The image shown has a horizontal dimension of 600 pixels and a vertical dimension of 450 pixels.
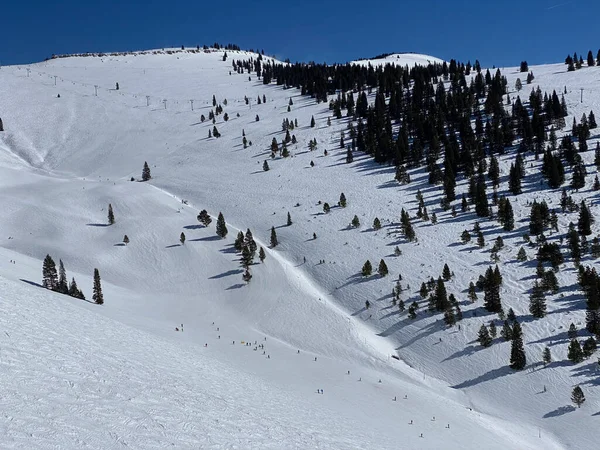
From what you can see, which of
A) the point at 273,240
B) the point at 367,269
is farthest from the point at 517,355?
the point at 273,240

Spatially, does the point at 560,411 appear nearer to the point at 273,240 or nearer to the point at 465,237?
the point at 465,237

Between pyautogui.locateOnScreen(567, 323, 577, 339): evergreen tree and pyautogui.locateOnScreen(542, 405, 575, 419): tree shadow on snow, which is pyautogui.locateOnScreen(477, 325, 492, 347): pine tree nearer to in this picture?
pyautogui.locateOnScreen(567, 323, 577, 339): evergreen tree

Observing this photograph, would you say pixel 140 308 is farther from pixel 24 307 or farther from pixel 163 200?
pixel 163 200

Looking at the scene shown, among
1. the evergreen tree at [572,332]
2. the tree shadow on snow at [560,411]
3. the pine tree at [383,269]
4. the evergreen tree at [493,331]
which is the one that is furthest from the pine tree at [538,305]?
the pine tree at [383,269]

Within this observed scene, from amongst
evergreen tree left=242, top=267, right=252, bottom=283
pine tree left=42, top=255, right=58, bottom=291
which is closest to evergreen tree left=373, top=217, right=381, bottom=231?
evergreen tree left=242, top=267, right=252, bottom=283

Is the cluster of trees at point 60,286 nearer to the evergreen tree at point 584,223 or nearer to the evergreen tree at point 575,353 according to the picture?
the evergreen tree at point 575,353

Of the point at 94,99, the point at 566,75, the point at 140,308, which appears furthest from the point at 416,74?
the point at 140,308
